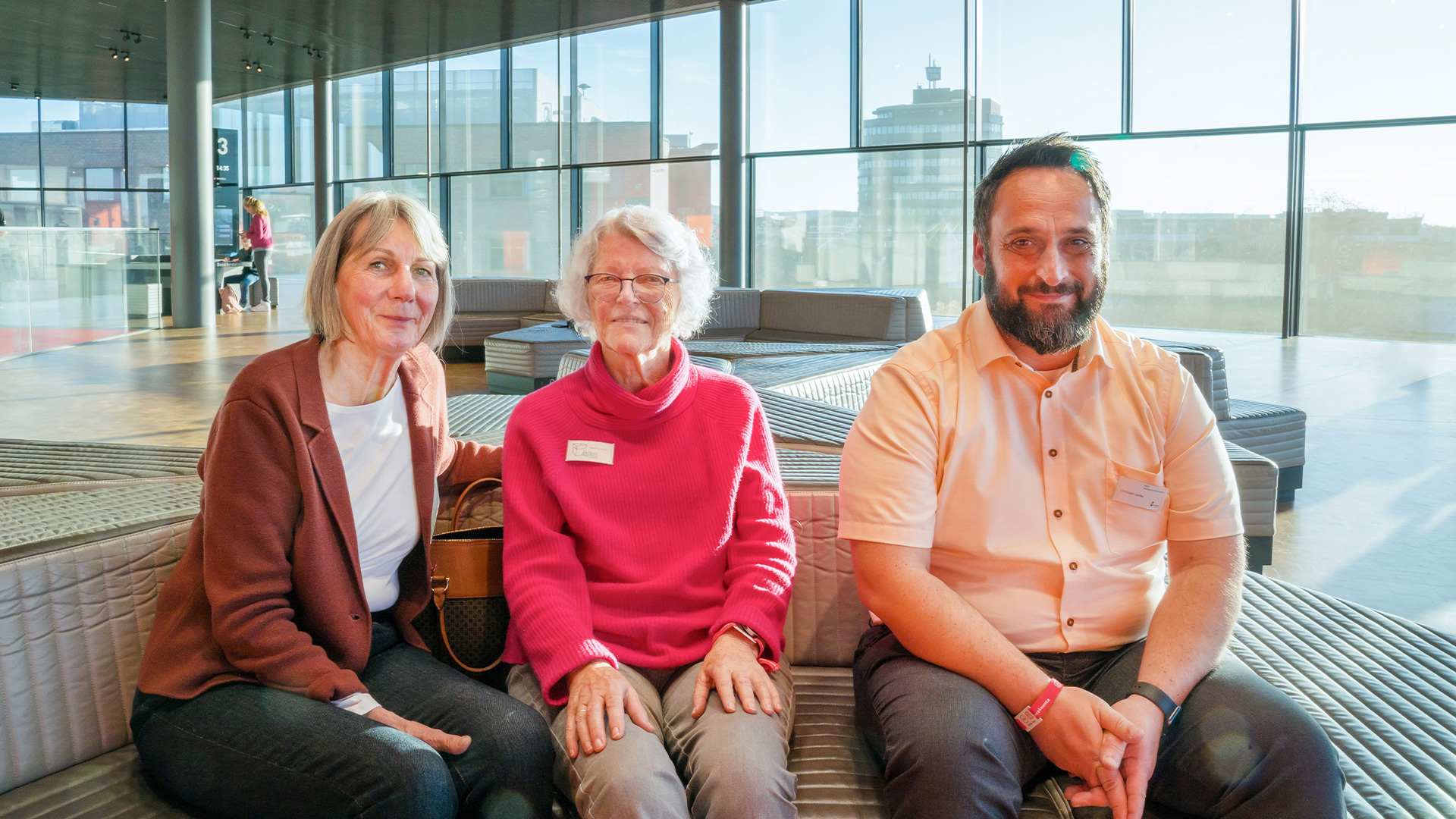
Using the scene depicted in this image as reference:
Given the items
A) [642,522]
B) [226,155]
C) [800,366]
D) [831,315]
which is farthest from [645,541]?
[226,155]

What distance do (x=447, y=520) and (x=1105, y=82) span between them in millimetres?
10823

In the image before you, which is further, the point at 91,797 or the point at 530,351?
the point at 530,351

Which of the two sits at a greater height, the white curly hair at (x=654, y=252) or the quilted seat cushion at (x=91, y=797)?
the white curly hair at (x=654, y=252)

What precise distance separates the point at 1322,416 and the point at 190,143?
12.4 meters

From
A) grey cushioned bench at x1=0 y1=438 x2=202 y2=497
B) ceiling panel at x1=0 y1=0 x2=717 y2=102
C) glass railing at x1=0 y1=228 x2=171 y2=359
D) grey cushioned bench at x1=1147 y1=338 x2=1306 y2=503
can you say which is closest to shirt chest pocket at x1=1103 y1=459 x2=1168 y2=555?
grey cushioned bench at x1=0 y1=438 x2=202 y2=497

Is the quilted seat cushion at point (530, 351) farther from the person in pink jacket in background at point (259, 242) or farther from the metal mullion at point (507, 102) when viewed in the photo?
the person in pink jacket in background at point (259, 242)

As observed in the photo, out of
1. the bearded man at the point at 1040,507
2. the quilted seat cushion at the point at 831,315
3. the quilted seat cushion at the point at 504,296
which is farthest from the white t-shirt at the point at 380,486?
the quilted seat cushion at the point at 504,296

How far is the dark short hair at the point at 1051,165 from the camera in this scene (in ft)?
5.59

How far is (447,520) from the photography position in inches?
80.7

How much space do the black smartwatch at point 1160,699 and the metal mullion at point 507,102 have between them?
51.9ft

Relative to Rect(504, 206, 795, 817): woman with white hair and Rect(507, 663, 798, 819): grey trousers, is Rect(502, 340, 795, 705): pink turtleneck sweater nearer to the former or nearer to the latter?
Rect(504, 206, 795, 817): woman with white hair

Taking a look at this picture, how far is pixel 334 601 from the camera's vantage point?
1648 mm

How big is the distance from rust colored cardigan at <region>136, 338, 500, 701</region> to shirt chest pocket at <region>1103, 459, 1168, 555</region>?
127cm

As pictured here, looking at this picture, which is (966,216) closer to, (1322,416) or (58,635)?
(1322,416)
